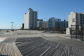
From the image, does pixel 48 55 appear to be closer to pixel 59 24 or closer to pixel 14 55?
pixel 14 55

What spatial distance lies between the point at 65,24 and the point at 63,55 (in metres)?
158

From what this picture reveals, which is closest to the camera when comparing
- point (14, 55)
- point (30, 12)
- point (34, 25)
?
point (14, 55)

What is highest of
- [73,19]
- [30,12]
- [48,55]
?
[30,12]

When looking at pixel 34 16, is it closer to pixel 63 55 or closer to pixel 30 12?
pixel 30 12

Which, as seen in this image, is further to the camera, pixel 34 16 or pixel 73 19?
pixel 34 16

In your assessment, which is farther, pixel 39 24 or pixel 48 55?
pixel 39 24

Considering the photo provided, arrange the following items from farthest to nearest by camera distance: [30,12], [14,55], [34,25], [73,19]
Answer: [34,25] < [30,12] < [73,19] < [14,55]

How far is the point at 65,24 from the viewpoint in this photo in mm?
168875

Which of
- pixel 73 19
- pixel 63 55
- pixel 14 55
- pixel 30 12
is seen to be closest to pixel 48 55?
Result: pixel 63 55

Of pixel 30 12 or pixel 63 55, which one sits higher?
pixel 30 12

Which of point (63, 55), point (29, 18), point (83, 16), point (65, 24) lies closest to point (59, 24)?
point (65, 24)

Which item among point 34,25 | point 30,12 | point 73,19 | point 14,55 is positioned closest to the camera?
point 14,55

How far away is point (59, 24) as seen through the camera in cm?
16962

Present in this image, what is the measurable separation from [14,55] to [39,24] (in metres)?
165
